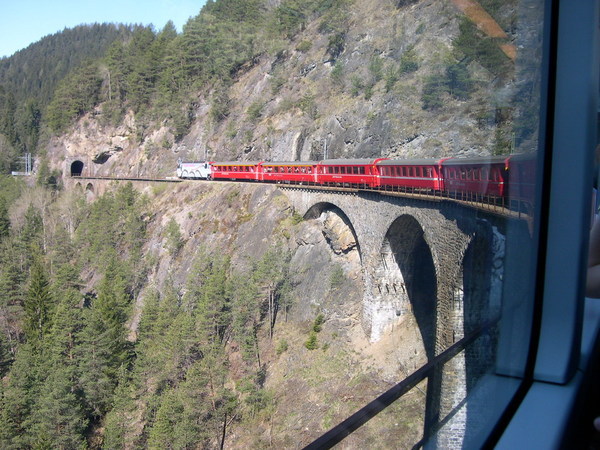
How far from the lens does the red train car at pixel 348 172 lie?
11297mm

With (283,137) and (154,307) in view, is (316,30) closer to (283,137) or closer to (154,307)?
(283,137)

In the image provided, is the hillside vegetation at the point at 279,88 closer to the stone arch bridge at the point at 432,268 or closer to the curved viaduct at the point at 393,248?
the stone arch bridge at the point at 432,268

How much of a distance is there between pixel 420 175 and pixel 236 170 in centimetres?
1555

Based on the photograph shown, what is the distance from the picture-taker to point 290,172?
16828mm

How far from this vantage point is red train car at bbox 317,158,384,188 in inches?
445

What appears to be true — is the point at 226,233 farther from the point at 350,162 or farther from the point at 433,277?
the point at 433,277

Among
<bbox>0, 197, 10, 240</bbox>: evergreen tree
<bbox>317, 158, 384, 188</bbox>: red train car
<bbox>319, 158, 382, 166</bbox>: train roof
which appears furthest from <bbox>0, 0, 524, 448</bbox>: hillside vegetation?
<bbox>317, 158, 384, 188</bbox>: red train car

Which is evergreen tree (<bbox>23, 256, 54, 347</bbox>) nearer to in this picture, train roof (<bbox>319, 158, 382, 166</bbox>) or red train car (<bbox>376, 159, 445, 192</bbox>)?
train roof (<bbox>319, 158, 382, 166</bbox>)

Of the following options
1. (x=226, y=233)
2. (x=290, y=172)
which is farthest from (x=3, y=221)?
(x=290, y=172)

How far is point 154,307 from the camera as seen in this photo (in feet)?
43.5

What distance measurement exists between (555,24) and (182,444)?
6931 mm

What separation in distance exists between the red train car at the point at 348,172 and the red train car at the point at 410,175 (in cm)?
38

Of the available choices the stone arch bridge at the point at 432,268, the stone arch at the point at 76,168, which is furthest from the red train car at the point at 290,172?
the stone arch at the point at 76,168

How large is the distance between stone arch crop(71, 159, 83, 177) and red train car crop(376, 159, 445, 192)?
33.1m
